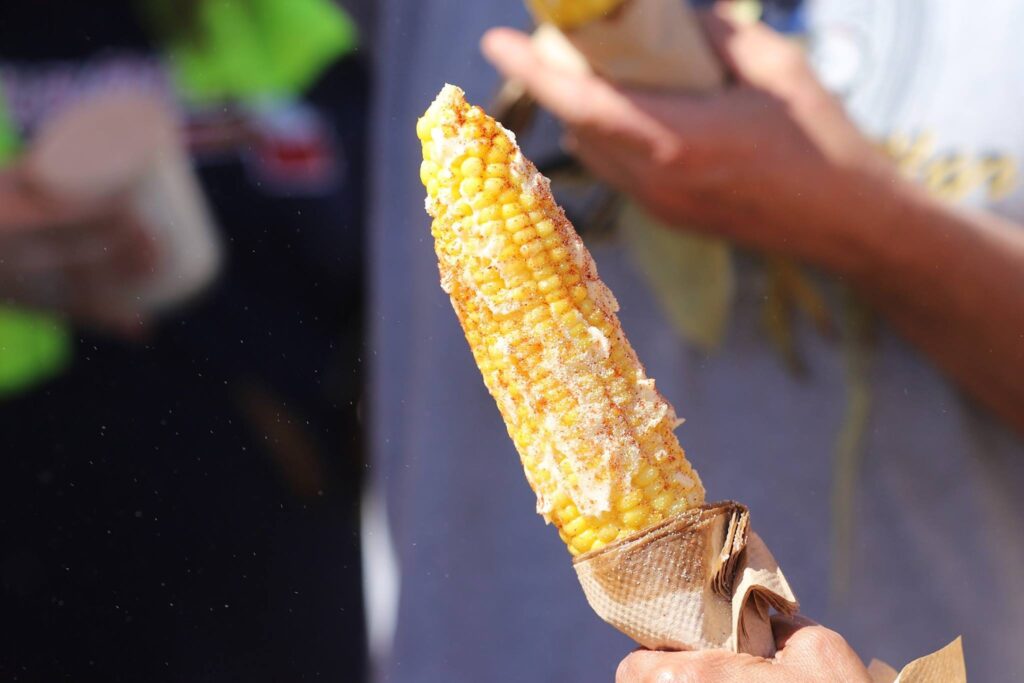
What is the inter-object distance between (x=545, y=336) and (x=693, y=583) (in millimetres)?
107

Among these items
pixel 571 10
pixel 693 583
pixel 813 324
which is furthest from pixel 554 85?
pixel 693 583

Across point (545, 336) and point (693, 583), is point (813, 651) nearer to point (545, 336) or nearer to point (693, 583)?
point (693, 583)

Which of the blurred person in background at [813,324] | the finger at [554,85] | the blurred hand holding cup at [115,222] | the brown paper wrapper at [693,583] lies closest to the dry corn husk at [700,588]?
the brown paper wrapper at [693,583]

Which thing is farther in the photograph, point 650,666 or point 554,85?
point 554,85

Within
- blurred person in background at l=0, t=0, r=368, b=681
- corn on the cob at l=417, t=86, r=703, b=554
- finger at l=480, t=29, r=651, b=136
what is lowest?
blurred person in background at l=0, t=0, r=368, b=681

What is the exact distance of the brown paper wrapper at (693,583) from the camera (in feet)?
1.20

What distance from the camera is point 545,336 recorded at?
1.24 ft

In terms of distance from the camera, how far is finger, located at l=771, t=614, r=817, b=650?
1.27 ft

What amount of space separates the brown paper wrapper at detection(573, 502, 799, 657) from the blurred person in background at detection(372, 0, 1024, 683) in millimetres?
223

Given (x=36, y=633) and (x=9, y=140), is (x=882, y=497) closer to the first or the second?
(x=36, y=633)

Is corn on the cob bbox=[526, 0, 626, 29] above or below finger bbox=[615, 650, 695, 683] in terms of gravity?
above

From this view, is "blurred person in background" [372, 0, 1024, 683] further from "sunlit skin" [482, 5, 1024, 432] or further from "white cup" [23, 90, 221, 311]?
"white cup" [23, 90, 221, 311]

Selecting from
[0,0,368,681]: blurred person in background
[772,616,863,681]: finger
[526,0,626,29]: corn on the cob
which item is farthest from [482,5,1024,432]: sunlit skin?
[772,616,863,681]: finger

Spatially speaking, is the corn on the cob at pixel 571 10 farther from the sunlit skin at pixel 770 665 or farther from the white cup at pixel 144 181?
the white cup at pixel 144 181
